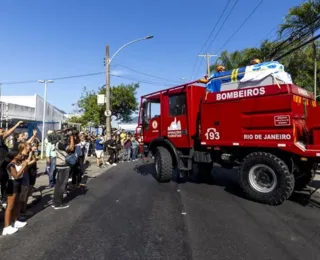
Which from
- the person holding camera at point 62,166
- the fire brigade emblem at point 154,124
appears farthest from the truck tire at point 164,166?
the person holding camera at point 62,166

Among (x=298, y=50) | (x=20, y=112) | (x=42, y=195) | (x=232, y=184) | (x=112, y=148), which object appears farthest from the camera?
(x=20, y=112)

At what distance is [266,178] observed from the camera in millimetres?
7020

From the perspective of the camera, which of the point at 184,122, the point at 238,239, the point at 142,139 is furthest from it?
the point at 142,139

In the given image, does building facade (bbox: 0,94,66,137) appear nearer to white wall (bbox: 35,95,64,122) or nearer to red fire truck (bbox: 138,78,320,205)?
white wall (bbox: 35,95,64,122)

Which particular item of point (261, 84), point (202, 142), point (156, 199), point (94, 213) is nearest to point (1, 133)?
point (94, 213)

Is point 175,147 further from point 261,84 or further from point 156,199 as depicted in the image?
point 261,84

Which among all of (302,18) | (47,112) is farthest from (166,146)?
(47,112)

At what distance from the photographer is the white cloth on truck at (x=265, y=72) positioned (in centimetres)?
702

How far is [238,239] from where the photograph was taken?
4637 millimetres

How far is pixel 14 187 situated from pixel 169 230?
2.70 meters

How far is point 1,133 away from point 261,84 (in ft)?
18.9

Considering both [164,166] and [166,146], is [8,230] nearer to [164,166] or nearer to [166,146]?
[164,166]

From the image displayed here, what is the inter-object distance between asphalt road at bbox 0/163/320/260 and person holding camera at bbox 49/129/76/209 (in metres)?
0.29

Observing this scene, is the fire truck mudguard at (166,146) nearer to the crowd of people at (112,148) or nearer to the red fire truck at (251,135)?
the red fire truck at (251,135)
